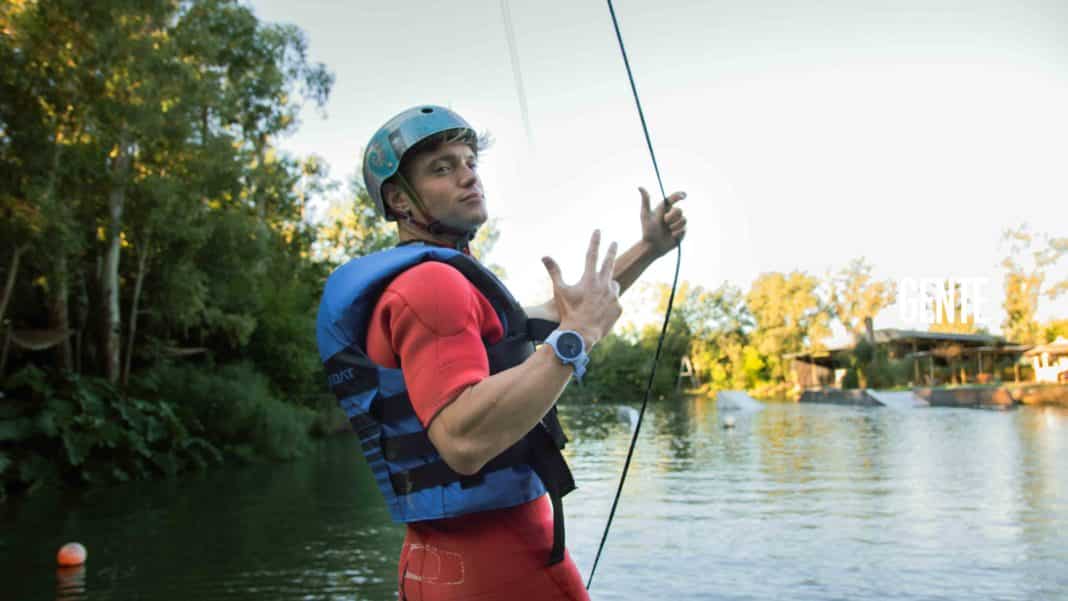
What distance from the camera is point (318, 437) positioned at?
2708 centimetres

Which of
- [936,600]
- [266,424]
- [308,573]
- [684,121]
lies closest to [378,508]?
[308,573]

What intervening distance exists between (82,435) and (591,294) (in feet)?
52.6

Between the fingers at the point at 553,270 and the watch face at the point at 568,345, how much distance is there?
12cm

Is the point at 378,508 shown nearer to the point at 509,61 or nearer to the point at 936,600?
the point at 936,600

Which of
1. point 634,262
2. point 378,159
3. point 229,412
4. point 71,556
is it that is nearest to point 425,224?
point 378,159

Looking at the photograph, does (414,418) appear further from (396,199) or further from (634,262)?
(634,262)

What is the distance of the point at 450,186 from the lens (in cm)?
178

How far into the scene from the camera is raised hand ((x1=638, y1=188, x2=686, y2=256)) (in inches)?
87.7

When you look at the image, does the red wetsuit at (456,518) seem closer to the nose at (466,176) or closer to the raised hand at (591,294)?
the raised hand at (591,294)

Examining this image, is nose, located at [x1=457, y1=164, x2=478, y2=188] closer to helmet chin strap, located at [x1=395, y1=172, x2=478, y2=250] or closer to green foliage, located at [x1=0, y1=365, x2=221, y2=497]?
helmet chin strap, located at [x1=395, y1=172, x2=478, y2=250]

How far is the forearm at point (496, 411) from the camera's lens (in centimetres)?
143

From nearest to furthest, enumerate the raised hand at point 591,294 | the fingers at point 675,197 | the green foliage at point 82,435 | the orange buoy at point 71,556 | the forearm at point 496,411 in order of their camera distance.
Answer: the forearm at point 496,411, the raised hand at point 591,294, the fingers at point 675,197, the orange buoy at point 71,556, the green foliage at point 82,435

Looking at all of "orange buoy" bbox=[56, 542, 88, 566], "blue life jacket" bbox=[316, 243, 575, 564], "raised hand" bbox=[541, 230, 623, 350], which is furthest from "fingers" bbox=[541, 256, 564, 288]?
"orange buoy" bbox=[56, 542, 88, 566]

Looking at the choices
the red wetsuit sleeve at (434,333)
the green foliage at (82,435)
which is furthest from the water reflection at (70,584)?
the red wetsuit sleeve at (434,333)
